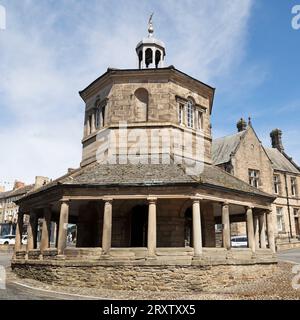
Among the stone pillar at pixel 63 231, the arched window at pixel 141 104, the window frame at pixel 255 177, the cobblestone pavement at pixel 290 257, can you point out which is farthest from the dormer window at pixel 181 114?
the window frame at pixel 255 177

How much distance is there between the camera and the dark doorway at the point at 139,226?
53.6 feet

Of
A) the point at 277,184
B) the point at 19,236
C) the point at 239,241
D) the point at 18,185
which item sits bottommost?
the point at 239,241

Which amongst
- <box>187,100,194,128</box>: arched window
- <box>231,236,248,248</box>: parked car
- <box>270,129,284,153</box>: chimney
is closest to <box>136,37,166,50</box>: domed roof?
<box>187,100,194,128</box>: arched window

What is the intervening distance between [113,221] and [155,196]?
326 centimetres

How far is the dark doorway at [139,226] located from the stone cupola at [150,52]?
9119 millimetres

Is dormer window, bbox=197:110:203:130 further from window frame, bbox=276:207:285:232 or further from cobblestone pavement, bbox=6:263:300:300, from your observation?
window frame, bbox=276:207:285:232

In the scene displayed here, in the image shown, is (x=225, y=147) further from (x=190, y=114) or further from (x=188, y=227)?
(x=188, y=227)

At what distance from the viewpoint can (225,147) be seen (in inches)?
1388

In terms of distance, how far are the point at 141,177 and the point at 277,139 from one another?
33243 mm

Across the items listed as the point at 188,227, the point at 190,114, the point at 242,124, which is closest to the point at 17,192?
the point at 242,124

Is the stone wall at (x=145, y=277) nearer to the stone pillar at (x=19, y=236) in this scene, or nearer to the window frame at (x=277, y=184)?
the stone pillar at (x=19, y=236)

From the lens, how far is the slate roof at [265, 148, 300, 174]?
38000 mm
